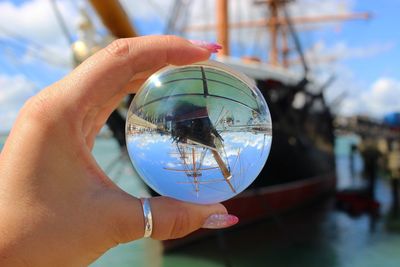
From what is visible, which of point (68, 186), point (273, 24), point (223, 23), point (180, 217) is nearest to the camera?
point (68, 186)

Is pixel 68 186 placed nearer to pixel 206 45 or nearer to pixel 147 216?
pixel 147 216

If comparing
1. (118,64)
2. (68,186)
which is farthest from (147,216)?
(118,64)

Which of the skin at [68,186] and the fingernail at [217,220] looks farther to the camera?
the fingernail at [217,220]

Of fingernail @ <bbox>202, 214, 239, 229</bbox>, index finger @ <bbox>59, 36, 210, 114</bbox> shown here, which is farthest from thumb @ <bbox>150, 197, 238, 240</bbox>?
index finger @ <bbox>59, 36, 210, 114</bbox>

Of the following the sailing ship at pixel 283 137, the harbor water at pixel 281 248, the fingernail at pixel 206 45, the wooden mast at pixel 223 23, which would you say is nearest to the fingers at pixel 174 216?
the fingernail at pixel 206 45

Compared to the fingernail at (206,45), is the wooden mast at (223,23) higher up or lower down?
higher up

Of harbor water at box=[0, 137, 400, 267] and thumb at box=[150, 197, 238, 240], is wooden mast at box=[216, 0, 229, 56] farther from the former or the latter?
thumb at box=[150, 197, 238, 240]

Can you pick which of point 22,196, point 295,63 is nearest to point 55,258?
point 22,196

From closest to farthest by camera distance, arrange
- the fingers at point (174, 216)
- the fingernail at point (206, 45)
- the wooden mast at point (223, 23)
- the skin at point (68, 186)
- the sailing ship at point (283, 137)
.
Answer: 1. the skin at point (68, 186)
2. the fingers at point (174, 216)
3. the fingernail at point (206, 45)
4. the sailing ship at point (283, 137)
5. the wooden mast at point (223, 23)

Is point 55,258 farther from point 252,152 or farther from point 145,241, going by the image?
point 145,241

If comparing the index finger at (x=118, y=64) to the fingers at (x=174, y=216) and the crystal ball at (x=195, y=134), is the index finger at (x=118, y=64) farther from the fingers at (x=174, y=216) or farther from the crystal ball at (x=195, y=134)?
the fingers at (x=174, y=216)
